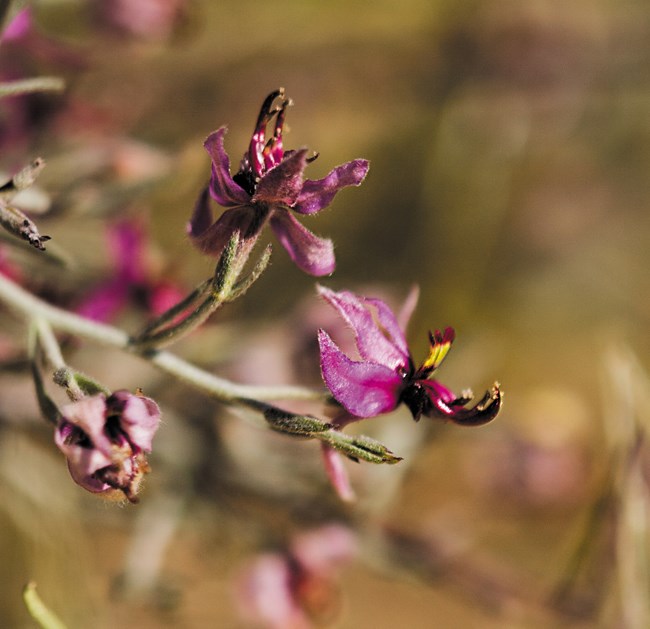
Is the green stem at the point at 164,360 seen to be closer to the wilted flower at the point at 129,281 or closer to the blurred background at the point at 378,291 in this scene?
the blurred background at the point at 378,291

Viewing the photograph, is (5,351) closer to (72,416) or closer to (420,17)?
(72,416)

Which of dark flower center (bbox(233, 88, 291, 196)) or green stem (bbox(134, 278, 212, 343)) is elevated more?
dark flower center (bbox(233, 88, 291, 196))

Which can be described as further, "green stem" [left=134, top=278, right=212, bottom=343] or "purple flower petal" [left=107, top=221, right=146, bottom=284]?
"purple flower petal" [left=107, top=221, right=146, bottom=284]

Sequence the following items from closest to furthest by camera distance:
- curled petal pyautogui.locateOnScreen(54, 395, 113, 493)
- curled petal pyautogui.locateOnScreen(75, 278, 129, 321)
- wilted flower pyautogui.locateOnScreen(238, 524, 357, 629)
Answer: curled petal pyautogui.locateOnScreen(54, 395, 113, 493) < curled petal pyautogui.locateOnScreen(75, 278, 129, 321) < wilted flower pyautogui.locateOnScreen(238, 524, 357, 629)

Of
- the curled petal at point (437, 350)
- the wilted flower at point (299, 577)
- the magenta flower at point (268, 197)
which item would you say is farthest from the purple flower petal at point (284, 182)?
the wilted flower at point (299, 577)

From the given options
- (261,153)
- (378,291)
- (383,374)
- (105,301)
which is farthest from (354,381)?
(378,291)

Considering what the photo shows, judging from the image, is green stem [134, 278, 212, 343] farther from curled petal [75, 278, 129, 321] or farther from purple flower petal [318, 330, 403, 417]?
curled petal [75, 278, 129, 321]

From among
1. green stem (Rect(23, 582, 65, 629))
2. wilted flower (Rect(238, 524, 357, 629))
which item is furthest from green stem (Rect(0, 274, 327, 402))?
wilted flower (Rect(238, 524, 357, 629))

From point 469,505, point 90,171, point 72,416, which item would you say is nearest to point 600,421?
point 469,505
